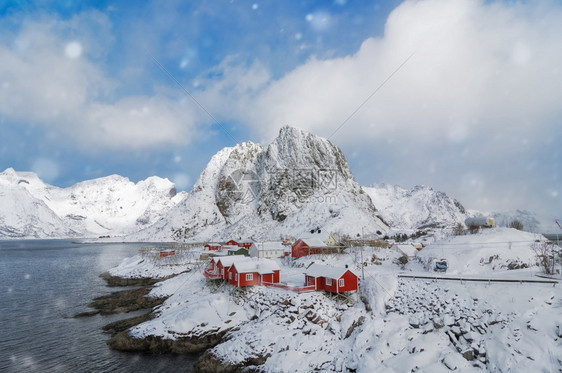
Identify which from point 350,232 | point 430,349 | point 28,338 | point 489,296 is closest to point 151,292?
point 28,338

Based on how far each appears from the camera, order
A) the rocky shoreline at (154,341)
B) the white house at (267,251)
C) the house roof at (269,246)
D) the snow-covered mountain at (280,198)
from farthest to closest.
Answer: the snow-covered mountain at (280,198), the house roof at (269,246), the white house at (267,251), the rocky shoreline at (154,341)

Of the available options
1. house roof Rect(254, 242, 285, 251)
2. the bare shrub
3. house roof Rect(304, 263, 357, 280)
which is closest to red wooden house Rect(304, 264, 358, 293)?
house roof Rect(304, 263, 357, 280)

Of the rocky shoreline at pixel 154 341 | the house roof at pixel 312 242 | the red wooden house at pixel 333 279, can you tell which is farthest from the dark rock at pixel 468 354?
the house roof at pixel 312 242

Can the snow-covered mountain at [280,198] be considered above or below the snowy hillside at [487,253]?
above

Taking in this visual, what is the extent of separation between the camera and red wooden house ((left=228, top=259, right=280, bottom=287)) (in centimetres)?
3588

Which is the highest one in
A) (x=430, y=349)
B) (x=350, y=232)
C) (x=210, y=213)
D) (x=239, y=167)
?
(x=239, y=167)

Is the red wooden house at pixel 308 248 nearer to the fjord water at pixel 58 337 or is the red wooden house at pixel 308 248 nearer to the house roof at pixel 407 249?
the house roof at pixel 407 249

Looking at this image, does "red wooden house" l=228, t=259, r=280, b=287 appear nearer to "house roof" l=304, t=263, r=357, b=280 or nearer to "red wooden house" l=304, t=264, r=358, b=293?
"house roof" l=304, t=263, r=357, b=280

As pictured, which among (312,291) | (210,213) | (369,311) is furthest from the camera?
(210,213)

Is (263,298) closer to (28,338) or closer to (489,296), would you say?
(489,296)

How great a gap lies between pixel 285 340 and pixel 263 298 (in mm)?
8359

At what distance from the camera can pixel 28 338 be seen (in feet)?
100

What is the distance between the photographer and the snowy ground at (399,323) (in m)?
19.6

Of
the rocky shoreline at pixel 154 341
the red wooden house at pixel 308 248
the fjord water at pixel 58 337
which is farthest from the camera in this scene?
the red wooden house at pixel 308 248
